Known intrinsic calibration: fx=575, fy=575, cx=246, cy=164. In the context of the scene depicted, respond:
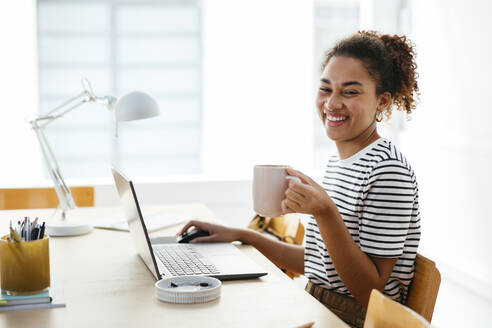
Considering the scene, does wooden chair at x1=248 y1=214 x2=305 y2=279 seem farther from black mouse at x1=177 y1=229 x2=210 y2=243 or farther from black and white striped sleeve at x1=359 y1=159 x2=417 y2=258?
black and white striped sleeve at x1=359 y1=159 x2=417 y2=258

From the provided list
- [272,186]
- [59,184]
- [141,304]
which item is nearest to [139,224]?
[141,304]

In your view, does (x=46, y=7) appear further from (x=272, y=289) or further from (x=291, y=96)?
(x=272, y=289)

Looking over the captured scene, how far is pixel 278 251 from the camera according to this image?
1630 millimetres

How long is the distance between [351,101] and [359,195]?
230 mm

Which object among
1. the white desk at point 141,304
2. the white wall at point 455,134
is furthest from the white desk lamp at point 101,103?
the white wall at point 455,134

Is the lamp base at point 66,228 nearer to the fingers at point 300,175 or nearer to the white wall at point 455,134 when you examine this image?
the fingers at point 300,175

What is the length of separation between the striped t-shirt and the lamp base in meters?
0.74

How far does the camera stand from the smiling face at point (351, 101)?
139 centimetres

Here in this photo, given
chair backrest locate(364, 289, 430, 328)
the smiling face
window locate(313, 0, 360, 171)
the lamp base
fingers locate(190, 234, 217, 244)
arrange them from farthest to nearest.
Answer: window locate(313, 0, 360, 171) < the lamp base < fingers locate(190, 234, 217, 244) < the smiling face < chair backrest locate(364, 289, 430, 328)

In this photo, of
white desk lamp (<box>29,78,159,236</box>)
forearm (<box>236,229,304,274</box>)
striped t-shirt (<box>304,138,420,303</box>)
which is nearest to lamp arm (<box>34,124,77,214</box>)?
white desk lamp (<box>29,78,159,236</box>)

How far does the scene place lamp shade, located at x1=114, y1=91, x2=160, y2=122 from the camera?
1.59m

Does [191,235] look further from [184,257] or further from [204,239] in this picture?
[184,257]

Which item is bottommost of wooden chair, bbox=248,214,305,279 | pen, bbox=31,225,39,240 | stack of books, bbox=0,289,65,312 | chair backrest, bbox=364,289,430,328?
wooden chair, bbox=248,214,305,279

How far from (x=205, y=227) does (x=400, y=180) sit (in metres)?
0.56
